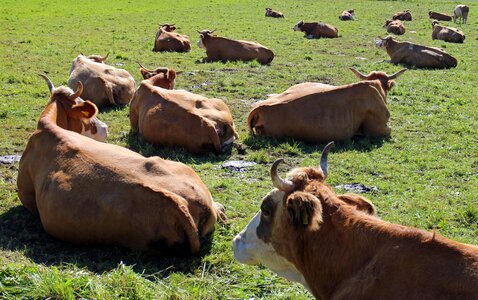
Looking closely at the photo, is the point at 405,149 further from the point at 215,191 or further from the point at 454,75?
the point at 454,75

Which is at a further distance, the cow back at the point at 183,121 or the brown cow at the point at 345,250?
the cow back at the point at 183,121

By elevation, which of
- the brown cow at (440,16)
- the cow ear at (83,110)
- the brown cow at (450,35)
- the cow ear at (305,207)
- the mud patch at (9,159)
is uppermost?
the cow ear at (305,207)

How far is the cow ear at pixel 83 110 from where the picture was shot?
9031mm

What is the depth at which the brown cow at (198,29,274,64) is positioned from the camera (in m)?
20.0

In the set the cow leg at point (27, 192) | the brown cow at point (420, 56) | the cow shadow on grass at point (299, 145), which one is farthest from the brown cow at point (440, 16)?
the cow leg at point (27, 192)

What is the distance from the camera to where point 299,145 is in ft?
37.2

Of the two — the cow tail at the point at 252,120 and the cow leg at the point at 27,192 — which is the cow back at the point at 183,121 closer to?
the cow tail at the point at 252,120

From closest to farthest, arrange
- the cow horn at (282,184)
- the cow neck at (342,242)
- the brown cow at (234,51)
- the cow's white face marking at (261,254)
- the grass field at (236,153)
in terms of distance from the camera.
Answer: the cow neck at (342,242) < the cow horn at (282,184) < the cow's white face marking at (261,254) < the grass field at (236,153) < the brown cow at (234,51)

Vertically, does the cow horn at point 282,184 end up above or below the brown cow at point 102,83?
above

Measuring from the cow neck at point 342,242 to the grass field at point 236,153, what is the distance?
3.37ft

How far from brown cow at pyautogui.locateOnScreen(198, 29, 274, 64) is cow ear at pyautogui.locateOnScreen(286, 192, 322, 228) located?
15417 mm

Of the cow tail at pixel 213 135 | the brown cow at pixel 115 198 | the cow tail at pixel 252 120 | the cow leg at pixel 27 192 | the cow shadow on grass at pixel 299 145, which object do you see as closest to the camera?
the brown cow at pixel 115 198

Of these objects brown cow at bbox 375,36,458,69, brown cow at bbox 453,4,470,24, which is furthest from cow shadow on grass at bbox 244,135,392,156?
brown cow at bbox 453,4,470,24

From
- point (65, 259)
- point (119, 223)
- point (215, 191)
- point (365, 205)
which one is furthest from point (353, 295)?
point (215, 191)
